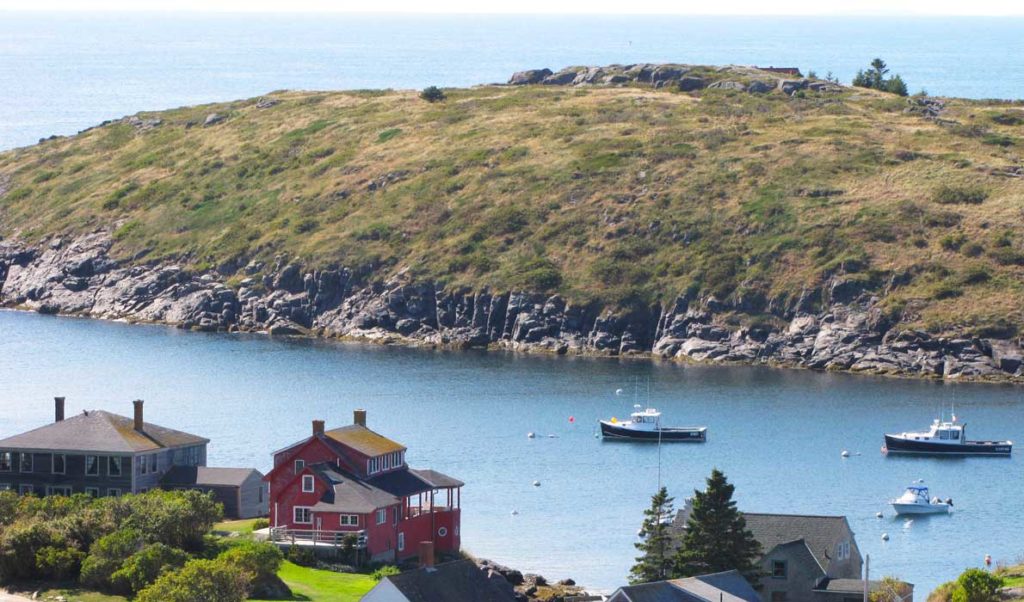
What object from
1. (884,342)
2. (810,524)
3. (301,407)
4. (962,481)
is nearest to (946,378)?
(884,342)

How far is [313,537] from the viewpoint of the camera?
92438 mm

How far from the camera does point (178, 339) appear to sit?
176m

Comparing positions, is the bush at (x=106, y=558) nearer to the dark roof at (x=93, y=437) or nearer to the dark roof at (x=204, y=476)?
the dark roof at (x=93, y=437)

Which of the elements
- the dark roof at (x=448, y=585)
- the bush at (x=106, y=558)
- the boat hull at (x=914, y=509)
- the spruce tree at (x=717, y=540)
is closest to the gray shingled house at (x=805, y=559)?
the spruce tree at (x=717, y=540)

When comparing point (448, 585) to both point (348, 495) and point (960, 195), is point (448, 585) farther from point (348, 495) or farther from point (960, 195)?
point (960, 195)

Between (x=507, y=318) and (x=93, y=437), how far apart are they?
77.1 metres

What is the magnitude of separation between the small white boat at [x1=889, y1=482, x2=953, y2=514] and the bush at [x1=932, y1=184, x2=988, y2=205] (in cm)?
6475

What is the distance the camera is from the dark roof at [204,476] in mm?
100562

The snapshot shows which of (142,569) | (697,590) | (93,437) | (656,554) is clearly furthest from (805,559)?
(93,437)

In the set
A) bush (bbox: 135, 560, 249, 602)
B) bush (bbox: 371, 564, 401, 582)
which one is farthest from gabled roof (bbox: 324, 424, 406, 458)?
bush (bbox: 135, 560, 249, 602)

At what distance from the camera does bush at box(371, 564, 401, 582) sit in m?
88.1

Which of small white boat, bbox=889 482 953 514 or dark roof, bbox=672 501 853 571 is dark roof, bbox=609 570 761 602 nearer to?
dark roof, bbox=672 501 853 571

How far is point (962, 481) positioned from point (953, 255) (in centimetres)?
4770

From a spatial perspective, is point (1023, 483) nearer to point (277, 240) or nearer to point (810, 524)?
point (810, 524)
